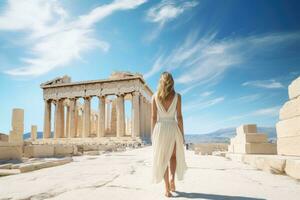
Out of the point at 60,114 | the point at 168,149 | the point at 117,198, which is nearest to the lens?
the point at 117,198

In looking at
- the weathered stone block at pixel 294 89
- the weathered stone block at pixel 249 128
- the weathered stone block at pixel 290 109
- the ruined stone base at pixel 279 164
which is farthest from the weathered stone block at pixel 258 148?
the weathered stone block at pixel 294 89

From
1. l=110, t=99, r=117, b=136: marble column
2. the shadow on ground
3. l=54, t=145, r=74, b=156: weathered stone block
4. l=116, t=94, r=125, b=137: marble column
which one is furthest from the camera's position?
l=110, t=99, r=117, b=136: marble column

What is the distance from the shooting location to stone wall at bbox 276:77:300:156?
575 cm

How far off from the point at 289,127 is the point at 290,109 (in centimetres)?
42

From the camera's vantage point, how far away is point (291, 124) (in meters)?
6.00

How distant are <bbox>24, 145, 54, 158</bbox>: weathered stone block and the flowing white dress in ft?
33.4

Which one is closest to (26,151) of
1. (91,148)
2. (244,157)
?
(91,148)

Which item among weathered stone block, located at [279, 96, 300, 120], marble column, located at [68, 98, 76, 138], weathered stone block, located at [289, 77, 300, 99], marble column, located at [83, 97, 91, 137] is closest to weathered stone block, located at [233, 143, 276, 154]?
weathered stone block, located at [279, 96, 300, 120]

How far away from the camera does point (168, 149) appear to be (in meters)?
3.60

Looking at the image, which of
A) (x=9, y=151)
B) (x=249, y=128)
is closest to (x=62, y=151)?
(x=9, y=151)

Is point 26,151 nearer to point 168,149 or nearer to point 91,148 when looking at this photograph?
point 91,148

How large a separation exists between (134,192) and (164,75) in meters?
1.63

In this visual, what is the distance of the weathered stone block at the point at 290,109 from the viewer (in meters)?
5.74

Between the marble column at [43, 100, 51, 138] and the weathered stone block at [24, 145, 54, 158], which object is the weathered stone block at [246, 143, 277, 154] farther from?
the marble column at [43, 100, 51, 138]
